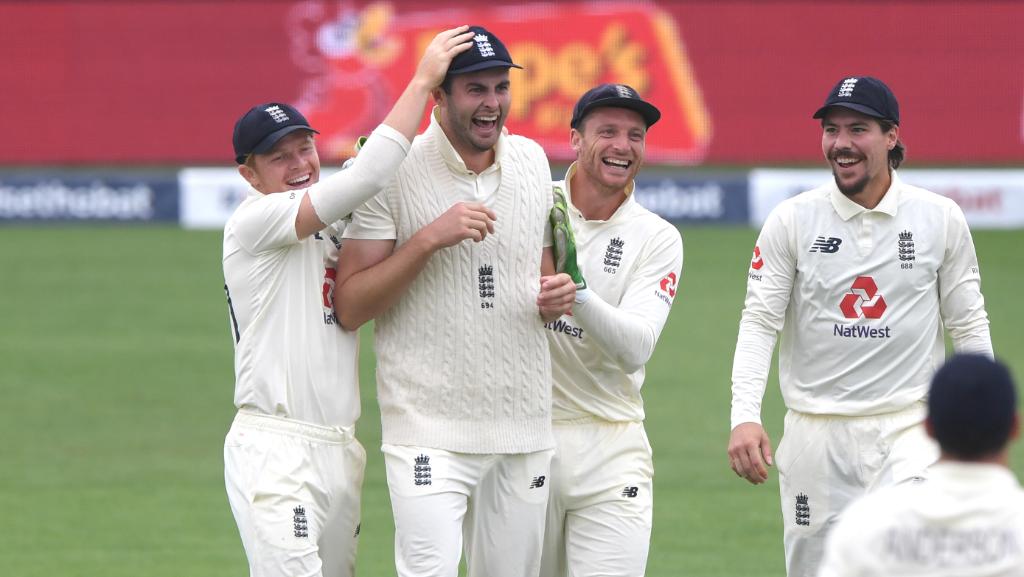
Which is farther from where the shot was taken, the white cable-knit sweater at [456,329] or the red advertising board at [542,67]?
the red advertising board at [542,67]

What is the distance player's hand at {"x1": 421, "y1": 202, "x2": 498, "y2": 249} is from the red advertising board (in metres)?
16.1

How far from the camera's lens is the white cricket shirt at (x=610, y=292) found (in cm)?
637

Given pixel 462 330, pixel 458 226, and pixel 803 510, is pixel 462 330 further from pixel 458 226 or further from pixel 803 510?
pixel 803 510

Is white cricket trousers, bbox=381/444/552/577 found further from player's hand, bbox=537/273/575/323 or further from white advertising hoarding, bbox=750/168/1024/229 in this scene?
white advertising hoarding, bbox=750/168/1024/229

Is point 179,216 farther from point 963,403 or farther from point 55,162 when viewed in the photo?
point 963,403

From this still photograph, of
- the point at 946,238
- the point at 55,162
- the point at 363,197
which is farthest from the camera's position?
the point at 55,162

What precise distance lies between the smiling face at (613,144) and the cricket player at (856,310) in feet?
2.03

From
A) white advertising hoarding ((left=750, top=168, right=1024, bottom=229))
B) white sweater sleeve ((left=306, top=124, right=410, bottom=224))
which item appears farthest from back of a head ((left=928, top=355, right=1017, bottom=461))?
white advertising hoarding ((left=750, top=168, right=1024, bottom=229))

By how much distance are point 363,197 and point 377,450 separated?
20.9ft

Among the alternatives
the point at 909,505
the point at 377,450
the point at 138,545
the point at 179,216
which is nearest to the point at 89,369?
the point at 377,450

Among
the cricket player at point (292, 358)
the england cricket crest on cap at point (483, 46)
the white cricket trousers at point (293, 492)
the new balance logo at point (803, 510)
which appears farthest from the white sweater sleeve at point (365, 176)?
the new balance logo at point (803, 510)

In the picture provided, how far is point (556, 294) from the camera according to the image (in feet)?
18.4

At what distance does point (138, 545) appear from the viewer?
9367mm

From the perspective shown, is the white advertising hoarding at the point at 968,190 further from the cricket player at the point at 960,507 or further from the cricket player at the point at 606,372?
the cricket player at the point at 960,507
